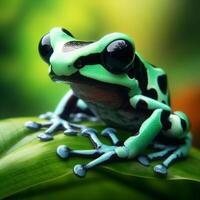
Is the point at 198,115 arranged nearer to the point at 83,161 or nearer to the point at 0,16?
the point at 0,16

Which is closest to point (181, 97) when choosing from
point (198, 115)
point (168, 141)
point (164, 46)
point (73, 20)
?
point (198, 115)

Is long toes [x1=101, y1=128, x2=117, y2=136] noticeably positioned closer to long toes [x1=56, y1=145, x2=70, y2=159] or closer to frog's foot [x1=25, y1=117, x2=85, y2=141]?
frog's foot [x1=25, y1=117, x2=85, y2=141]

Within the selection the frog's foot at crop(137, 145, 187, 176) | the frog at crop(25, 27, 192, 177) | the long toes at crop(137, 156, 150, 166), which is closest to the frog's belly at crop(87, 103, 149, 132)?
the frog at crop(25, 27, 192, 177)

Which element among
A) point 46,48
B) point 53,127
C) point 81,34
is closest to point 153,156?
point 53,127

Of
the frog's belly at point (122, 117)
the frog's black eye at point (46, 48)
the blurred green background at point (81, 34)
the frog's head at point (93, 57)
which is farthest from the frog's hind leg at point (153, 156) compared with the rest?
the blurred green background at point (81, 34)

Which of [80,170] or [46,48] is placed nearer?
A: [80,170]

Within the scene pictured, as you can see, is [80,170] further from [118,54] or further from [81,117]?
[81,117]
